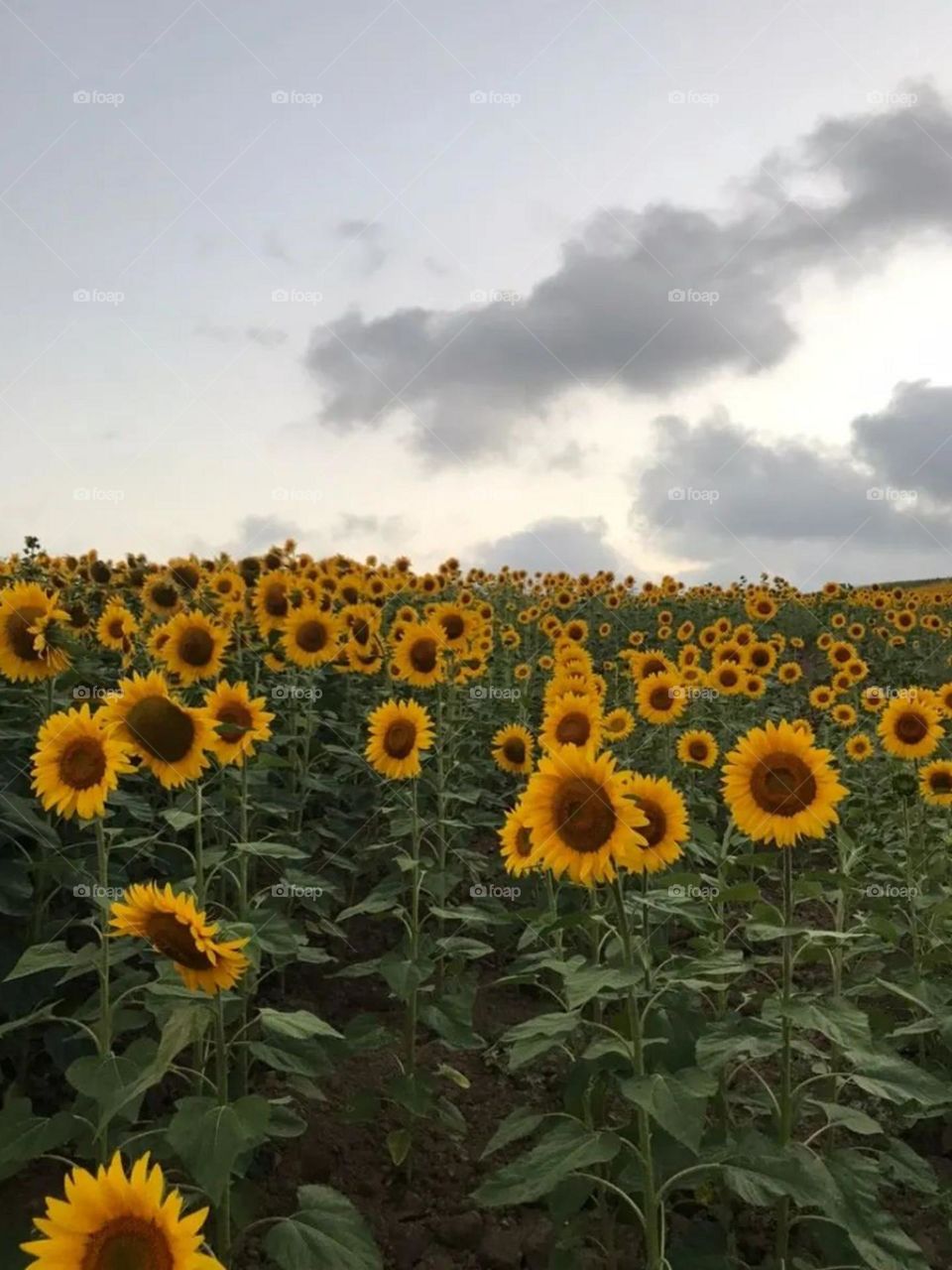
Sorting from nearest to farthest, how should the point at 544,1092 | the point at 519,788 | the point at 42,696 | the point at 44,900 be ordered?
the point at 44,900
the point at 544,1092
the point at 42,696
the point at 519,788

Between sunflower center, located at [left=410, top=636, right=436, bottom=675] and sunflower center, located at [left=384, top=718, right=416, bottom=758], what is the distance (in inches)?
54.4

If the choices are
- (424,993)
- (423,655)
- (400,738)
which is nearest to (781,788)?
(400,738)

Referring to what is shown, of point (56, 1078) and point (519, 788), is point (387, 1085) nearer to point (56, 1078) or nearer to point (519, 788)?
point (56, 1078)

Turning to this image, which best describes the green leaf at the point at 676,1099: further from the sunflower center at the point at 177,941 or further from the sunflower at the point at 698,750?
the sunflower at the point at 698,750

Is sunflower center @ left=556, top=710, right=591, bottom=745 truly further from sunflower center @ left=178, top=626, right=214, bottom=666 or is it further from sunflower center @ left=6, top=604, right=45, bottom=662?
sunflower center @ left=6, top=604, right=45, bottom=662

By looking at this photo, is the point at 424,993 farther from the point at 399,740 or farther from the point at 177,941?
the point at 177,941

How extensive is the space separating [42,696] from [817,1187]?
14.9 feet

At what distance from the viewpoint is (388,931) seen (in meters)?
6.99

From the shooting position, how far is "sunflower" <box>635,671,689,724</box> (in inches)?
317

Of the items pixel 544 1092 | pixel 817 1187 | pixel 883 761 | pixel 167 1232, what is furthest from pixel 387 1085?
pixel 883 761

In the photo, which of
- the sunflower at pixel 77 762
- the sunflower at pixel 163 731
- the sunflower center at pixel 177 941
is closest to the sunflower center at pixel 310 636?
the sunflower at pixel 163 731

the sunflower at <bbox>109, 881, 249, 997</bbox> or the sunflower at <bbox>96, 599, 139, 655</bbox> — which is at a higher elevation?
the sunflower at <bbox>96, 599, 139, 655</bbox>

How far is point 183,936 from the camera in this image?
305cm

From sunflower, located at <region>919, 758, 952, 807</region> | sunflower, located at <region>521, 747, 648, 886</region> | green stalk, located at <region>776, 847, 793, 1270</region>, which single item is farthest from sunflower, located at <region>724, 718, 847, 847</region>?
sunflower, located at <region>919, 758, 952, 807</region>
